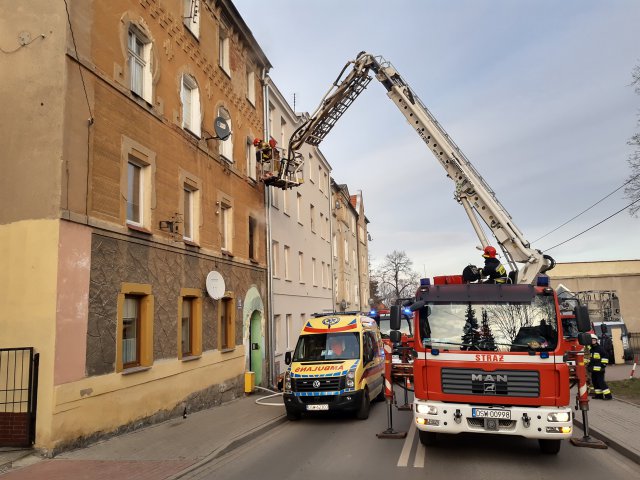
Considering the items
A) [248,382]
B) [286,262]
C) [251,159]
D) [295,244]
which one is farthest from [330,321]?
[295,244]

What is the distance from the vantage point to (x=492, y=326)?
7.55 m

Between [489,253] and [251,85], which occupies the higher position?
[251,85]

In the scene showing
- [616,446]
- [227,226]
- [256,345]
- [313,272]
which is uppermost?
[227,226]

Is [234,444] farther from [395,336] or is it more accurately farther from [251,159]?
[251,159]

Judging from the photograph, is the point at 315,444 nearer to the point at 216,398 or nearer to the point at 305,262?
the point at 216,398

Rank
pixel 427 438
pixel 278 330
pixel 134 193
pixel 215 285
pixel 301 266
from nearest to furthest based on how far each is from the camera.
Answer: pixel 427 438
pixel 134 193
pixel 215 285
pixel 278 330
pixel 301 266

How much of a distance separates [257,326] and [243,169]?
18.8 feet

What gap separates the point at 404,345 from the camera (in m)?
9.42

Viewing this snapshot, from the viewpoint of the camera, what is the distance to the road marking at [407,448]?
24.0 ft

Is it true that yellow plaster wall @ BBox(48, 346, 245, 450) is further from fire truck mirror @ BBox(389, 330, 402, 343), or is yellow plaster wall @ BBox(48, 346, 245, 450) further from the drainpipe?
fire truck mirror @ BBox(389, 330, 402, 343)

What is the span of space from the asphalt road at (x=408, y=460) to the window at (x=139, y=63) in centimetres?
795

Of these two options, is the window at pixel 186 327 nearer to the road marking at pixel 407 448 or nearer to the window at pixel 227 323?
the window at pixel 227 323

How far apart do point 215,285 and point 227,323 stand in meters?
2.09

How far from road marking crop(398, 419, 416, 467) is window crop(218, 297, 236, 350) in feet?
23.6
